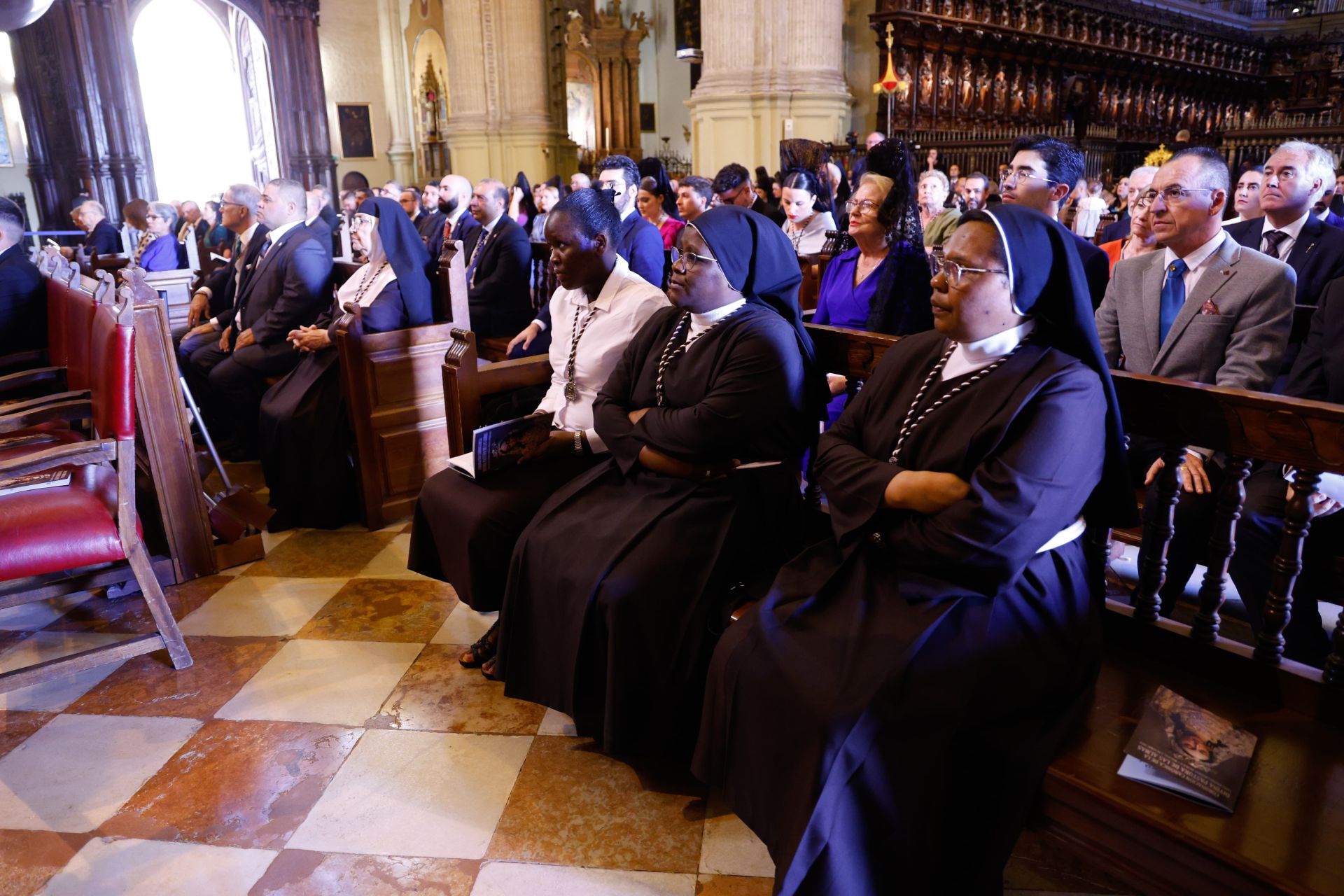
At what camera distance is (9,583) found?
3.75 meters

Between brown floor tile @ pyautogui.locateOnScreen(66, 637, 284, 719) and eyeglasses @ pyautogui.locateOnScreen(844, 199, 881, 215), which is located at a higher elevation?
eyeglasses @ pyautogui.locateOnScreen(844, 199, 881, 215)

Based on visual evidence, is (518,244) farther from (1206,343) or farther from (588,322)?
(1206,343)

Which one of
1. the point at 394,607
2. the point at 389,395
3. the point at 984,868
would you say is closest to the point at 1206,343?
the point at 984,868

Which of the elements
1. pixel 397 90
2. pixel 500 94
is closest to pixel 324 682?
pixel 500 94

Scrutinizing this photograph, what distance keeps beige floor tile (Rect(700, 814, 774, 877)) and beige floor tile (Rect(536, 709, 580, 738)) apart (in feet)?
1.83

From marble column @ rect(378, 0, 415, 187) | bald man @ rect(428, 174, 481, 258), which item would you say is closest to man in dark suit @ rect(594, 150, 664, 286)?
bald man @ rect(428, 174, 481, 258)

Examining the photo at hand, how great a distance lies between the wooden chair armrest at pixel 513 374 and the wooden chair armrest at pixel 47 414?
4.85ft

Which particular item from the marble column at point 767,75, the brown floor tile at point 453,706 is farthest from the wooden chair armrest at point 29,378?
the marble column at point 767,75

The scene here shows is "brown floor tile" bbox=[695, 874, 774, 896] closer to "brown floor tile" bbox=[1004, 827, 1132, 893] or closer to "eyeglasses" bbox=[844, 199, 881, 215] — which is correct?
"brown floor tile" bbox=[1004, 827, 1132, 893]

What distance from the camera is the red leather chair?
2.77 meters

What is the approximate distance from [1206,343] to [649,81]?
20.0m

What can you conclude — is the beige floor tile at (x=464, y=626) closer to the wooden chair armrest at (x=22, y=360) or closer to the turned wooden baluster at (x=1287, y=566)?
the turned wooden baluster at (x=1287, y=566)

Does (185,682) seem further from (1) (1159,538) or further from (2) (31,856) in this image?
(1) (1159,538)

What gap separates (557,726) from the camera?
108 inches
